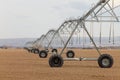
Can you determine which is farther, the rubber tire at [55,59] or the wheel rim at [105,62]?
the rubber tire at [55,59]

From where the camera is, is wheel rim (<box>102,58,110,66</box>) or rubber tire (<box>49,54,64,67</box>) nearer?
wheel rim (<box>102,58,110,66</box>)

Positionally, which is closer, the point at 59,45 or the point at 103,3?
the point at 103,3

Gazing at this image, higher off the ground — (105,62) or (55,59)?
(55,59)

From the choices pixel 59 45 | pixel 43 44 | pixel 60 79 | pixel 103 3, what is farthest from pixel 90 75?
pixel 43 44

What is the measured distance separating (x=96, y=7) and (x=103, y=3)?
737 millimetres

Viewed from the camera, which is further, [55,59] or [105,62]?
A: [55,59]

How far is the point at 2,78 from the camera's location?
71.8 ft

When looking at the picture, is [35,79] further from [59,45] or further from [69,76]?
[59,45]

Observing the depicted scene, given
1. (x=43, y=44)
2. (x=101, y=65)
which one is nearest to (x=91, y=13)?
(x=101, y=65)

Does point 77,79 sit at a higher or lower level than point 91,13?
lower

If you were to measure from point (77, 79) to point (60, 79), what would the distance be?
79 centimetres

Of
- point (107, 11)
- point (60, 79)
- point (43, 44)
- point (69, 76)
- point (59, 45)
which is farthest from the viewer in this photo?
point (43, 44)

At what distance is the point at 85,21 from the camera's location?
30344 mm

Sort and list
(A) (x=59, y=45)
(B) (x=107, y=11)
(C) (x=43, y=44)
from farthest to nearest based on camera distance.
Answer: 1. (C) (x=43, y=44)
2. (A) (x=59, y=45)
3. (B) (x=107, y=11)
